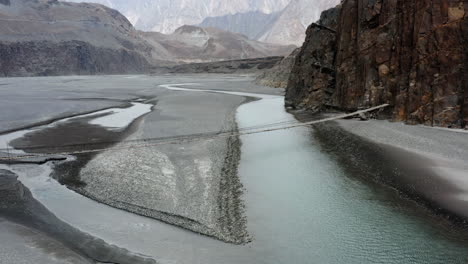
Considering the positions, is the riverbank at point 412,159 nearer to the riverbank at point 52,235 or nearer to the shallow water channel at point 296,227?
the shallow water channel at point 296,227

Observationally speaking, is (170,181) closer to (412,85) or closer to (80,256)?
(80,256)

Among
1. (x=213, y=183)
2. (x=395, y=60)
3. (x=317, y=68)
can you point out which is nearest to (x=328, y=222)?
(x=213, y=183)

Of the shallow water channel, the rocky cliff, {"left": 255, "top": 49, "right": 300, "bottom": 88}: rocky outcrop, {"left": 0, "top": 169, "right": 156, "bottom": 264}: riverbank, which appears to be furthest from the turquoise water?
{"left": 255, "top": 49, "right": 300, "bottom": 88}: rocky outcrop

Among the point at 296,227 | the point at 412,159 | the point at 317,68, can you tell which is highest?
the point at 317,68

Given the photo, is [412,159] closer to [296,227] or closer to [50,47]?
[296,227]

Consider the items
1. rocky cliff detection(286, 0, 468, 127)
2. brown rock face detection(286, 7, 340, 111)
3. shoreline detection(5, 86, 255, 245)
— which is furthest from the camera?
brown rock face detection(286, 7, 340, 111)

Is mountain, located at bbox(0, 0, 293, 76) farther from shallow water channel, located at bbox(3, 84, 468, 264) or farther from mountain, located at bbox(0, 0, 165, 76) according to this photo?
shallow water channel, located at bbox(3, 84, 468, 264)
